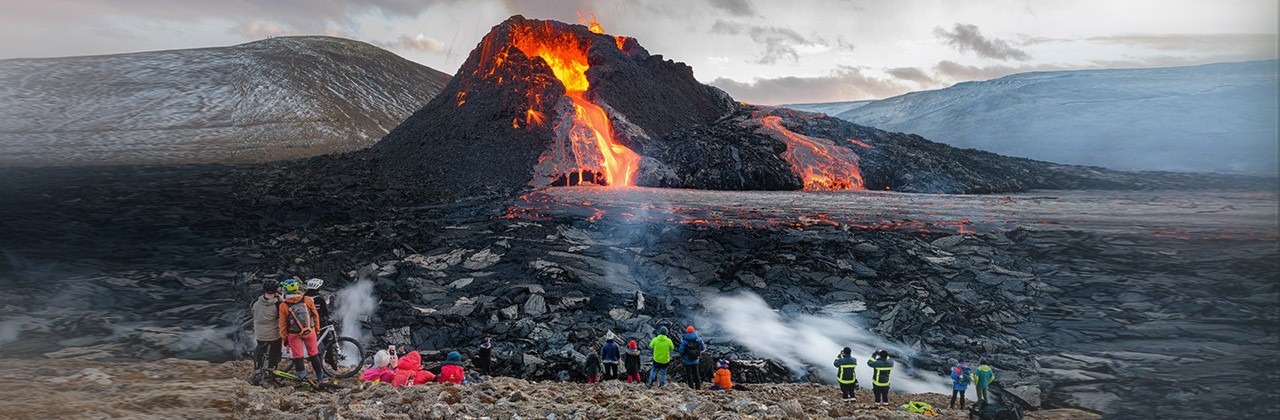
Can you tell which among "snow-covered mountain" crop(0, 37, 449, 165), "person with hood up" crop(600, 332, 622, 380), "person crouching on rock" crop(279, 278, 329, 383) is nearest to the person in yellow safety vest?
"person with hood up" crop(600, 332, 622, 380)

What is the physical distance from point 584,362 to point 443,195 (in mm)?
22353

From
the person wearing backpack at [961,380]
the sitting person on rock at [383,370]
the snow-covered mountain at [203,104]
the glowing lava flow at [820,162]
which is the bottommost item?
the person wearing backpack at [961,380]

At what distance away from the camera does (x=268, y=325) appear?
938 cm

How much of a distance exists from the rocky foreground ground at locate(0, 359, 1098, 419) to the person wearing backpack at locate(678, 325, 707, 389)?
1.48 m

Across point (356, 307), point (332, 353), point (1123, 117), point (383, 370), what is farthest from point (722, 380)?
point (1123, 117)

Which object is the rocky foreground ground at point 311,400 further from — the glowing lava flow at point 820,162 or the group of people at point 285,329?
the glowing lava flow at point 820,162

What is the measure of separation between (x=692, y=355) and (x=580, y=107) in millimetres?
32029

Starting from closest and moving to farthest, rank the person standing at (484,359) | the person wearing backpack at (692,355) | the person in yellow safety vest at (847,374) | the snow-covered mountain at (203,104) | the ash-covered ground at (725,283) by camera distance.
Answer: the person in yellow safety vest at (847,374)
the person wearing backpack at (692,355)
the person standing at (484,359)
the ash-covered ground at (725,283)
the snow-covered mountain at (203,104)

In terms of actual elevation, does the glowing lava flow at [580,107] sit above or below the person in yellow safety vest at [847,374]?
above

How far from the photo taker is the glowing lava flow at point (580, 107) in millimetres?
39688

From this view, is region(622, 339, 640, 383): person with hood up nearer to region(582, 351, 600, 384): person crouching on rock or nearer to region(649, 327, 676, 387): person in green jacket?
region(649, 327, 676, 387): person in green jacket

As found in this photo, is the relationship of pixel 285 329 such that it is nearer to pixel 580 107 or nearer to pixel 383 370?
pixel 383 370

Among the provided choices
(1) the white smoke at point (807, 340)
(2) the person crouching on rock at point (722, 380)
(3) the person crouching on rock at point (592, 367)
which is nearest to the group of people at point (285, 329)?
(3) the person crouching on rock at point (592, 367)

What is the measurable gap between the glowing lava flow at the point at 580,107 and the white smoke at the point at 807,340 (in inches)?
884
